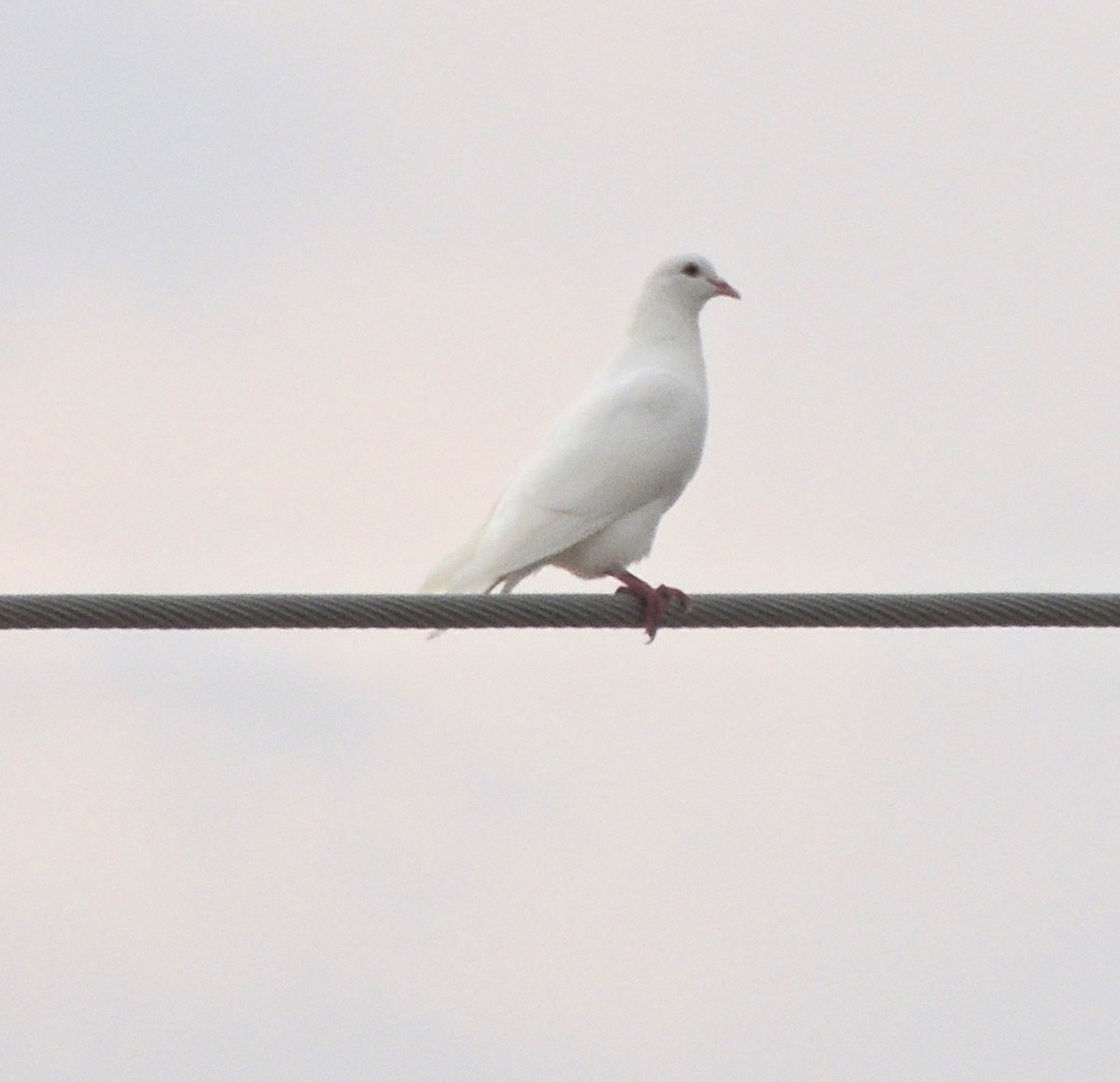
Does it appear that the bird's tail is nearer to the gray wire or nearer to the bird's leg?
the bird's leg

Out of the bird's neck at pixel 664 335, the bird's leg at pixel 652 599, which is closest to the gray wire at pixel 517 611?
the bird's leg at pixel 652 599

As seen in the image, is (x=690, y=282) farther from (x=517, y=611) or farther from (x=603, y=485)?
(x=517, y=611)

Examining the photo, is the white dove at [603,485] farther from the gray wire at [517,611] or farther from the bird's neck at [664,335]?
the gray wire at [517,611]

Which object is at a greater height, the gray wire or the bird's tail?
the bird's tail

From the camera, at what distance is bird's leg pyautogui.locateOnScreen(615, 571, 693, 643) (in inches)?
370

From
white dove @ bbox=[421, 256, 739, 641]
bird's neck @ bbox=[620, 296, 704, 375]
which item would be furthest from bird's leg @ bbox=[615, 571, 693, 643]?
bird's neck @ bbox=[620, 296, 704, 375]

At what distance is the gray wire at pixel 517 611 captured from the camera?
292 inches

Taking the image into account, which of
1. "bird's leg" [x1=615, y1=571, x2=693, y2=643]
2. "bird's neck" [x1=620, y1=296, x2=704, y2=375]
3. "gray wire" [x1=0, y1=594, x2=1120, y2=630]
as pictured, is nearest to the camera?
"gray wire" [x1=0, y1=594, x2=1120, y2=630]

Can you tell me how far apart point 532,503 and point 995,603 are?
9.77 ft

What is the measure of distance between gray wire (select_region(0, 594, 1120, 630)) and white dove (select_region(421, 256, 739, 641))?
1.66m

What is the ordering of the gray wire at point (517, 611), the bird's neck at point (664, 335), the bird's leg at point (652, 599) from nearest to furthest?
the gray wire at point (517, 611)
the bird's leg at point (652, 599)
the bird's neck at point (664, 335)

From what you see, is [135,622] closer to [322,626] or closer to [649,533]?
[322,626]

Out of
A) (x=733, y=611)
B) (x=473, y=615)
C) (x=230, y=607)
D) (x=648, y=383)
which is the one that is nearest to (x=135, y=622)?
(x=230, y=607)

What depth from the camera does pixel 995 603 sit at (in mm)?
7781
